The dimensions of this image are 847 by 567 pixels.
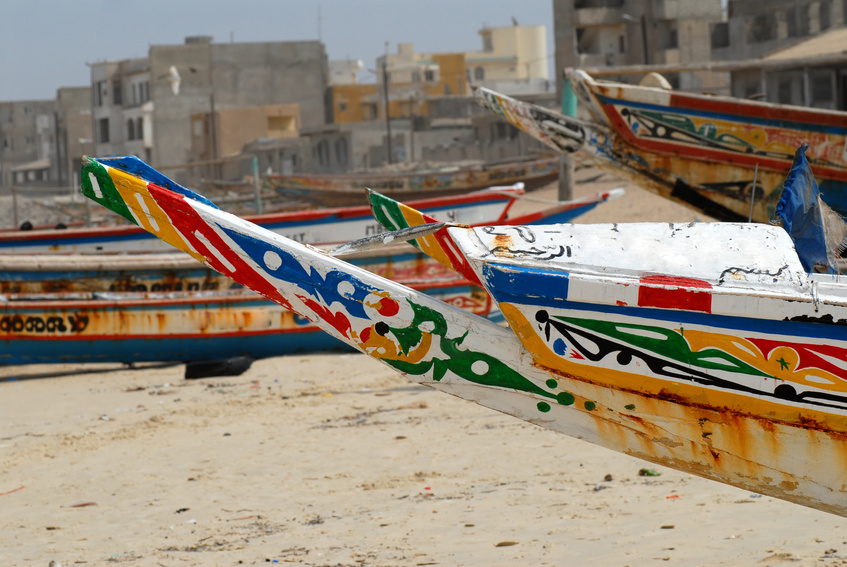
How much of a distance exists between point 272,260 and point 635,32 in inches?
1408

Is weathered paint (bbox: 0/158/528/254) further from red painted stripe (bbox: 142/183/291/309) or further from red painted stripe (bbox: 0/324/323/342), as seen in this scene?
red painted stripe (bbox: 142/183/291/309)

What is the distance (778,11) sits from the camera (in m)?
29.9

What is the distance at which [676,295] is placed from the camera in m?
2.63

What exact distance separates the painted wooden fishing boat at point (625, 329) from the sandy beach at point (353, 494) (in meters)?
1.01

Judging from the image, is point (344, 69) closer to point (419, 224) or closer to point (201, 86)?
point (201, 86)

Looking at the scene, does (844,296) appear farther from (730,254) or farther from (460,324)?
(460,324)

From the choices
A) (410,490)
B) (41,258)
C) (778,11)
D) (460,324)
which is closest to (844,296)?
(460,324)

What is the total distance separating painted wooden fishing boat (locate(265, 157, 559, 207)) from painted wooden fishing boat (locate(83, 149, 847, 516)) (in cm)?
2404

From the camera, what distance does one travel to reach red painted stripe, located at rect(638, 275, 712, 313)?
262 centimetres

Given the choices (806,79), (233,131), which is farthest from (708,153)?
(233,131)

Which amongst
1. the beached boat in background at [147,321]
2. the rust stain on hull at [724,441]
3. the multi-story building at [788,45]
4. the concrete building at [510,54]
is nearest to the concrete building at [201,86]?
the concrete building at [510,54]

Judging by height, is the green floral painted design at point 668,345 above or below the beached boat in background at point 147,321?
above

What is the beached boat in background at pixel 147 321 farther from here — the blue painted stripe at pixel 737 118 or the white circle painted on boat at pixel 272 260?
the white circle painted on boat at pixel 272 260

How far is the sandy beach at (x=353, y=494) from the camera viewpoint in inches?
160
